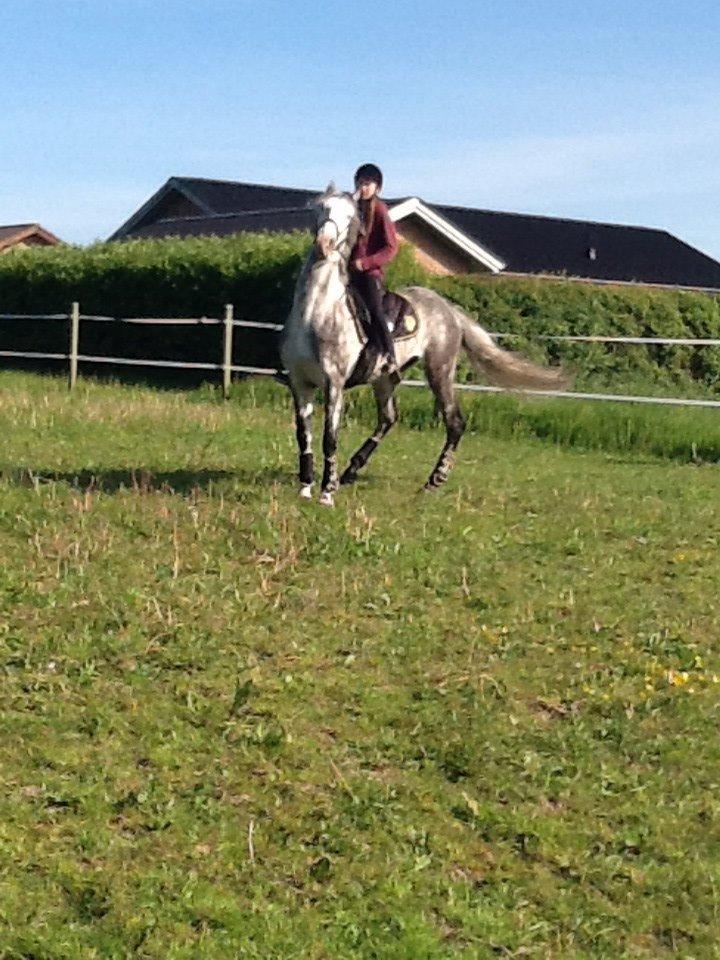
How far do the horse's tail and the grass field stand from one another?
2150mm

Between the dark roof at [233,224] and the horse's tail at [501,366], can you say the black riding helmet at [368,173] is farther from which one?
the dark roof at [233,224]

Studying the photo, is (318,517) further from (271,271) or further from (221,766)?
(271,271)

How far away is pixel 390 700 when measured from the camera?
7.31 metres

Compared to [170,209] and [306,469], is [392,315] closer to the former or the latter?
[306,469]

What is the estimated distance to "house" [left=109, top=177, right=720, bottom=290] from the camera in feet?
142

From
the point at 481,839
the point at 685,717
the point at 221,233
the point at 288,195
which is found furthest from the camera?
the point at 288,195

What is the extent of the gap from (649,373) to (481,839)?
22.3m

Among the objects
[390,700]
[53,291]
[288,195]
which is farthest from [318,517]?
[288,195]

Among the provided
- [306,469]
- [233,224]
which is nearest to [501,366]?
[306,469]

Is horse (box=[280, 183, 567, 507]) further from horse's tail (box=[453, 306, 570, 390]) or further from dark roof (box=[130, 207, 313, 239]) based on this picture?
dark roof (box=[130, 207, 313, 239])

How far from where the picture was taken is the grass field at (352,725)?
552 centimetres

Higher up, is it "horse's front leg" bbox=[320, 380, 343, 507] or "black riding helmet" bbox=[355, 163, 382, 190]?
"black riding helmet" bbox=[355, 163, 382, 190]

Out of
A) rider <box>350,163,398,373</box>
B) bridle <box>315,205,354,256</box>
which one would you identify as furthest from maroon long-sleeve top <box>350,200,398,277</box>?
bridle <box>315,205,354,256</box>

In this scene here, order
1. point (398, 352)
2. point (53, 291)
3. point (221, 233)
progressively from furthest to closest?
point (221, 233)
point (53, 291)
point (398, 352)
